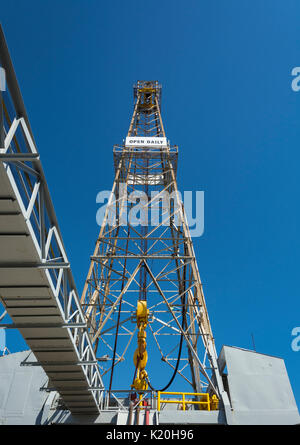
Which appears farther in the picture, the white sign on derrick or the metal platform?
the white sign on derrick

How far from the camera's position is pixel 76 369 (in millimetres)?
10914

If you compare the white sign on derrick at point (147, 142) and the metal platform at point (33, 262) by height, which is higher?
the white sign on derrick at point (147, 142)

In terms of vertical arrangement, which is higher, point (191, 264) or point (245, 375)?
point (191, 264)

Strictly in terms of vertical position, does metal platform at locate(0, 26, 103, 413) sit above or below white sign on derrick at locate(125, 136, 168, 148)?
below

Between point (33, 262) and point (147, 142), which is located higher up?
point (147, 142)

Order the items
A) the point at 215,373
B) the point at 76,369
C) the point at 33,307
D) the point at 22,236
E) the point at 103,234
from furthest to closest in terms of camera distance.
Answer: the point at 103,234, the point at 215,373, the point at 76,369, the point at 33,307, the point at 22,236

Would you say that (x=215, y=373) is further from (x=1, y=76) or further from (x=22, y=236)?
(x=1, y=76)

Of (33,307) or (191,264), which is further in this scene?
(191,264)

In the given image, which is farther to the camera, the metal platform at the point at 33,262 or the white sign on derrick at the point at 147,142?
the white sign on derrick at the point at 147,142

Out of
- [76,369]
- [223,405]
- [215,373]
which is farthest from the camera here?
[215,373]

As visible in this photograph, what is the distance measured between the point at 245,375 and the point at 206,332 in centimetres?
248

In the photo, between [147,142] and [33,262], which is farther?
[147,142]
